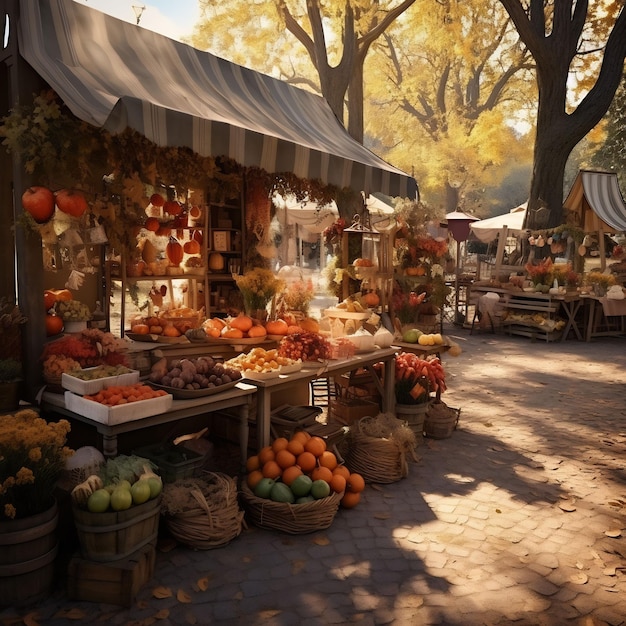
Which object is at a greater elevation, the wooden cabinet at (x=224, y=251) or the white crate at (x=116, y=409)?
the wooden cabinet at (x=224, y=251)

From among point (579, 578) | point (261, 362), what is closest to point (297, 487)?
point (261, 362)

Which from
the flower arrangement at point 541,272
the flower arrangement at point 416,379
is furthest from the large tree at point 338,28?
the flower arrangement at point 416,379

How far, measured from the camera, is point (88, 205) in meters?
4.87

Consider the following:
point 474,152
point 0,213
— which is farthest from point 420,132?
point 0,213

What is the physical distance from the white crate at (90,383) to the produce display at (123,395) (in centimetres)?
4

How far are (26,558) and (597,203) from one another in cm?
1520

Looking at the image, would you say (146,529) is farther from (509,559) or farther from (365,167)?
(365,167)

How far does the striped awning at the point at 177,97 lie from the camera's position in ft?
13.2

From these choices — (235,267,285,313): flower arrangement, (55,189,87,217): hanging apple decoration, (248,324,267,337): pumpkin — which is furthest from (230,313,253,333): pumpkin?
(55,189,87,217): hanging apple decoration

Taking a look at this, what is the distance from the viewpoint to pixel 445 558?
3711mm

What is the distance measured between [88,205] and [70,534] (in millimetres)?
2658

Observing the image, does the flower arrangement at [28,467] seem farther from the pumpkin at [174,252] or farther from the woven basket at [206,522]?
the pumpkin at [174,252]

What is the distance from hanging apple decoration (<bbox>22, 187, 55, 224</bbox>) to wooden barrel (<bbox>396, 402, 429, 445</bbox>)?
3.86 metres

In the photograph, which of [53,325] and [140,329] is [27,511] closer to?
[53,325]
